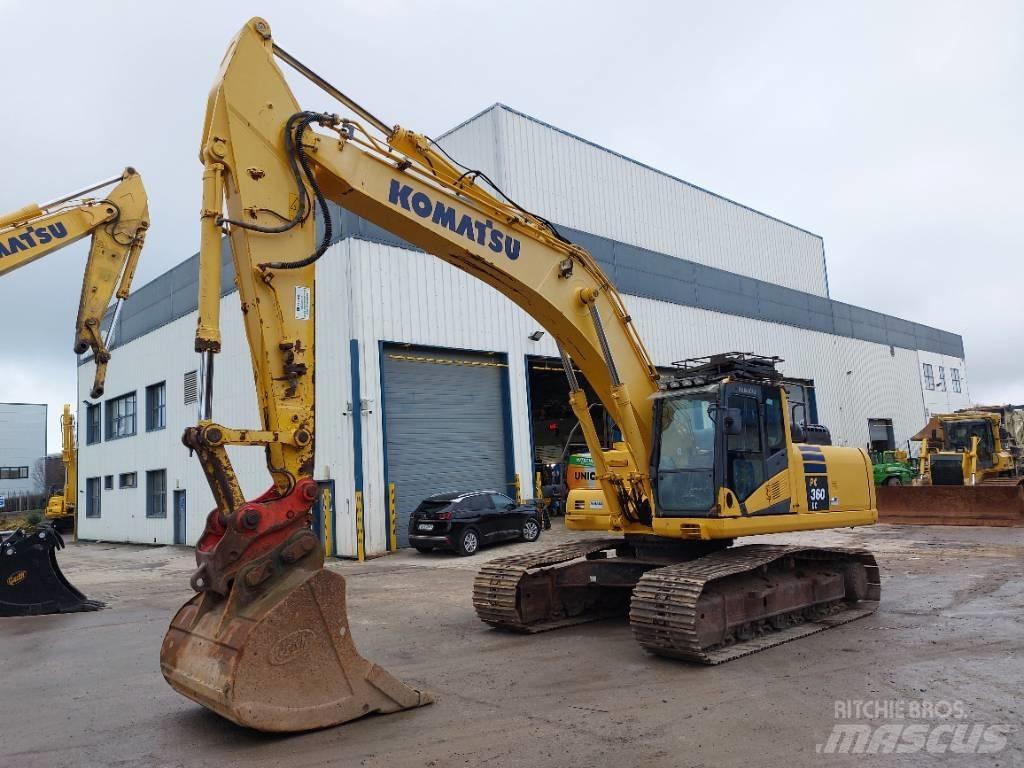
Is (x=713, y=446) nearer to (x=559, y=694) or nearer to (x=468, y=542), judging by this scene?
(x=559, y=694)

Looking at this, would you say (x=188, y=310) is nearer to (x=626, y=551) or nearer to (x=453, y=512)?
(x=453, y=512)

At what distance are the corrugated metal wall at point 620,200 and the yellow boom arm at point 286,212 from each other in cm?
1604

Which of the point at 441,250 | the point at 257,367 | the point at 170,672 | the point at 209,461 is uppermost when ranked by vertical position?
the point at 441,250

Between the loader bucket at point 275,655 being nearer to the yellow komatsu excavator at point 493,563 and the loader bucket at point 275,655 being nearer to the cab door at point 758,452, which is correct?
the yellow komatsu excavator at point 493,563

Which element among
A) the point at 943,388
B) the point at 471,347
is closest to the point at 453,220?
the point at 471,347

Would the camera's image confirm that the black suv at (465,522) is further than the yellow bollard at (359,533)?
No

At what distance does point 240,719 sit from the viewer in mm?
4945

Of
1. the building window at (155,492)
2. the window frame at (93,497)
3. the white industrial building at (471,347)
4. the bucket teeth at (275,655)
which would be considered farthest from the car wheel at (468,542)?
the window frame at (93,497)

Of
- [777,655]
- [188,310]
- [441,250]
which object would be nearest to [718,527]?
[777,655]

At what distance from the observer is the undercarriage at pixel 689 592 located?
7148mm

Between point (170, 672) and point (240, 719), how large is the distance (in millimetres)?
910

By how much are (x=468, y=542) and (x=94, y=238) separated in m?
10.1

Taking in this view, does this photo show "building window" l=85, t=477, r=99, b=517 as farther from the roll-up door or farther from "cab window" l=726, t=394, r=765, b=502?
"cab window" l=726, t=394, r=765, b=502

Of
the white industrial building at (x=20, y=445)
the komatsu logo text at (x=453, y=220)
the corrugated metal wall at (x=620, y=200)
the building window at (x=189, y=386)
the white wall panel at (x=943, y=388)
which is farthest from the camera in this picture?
the white industrial building at (x=20, y=445)
